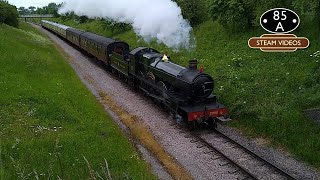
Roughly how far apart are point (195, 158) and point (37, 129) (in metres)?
5.93

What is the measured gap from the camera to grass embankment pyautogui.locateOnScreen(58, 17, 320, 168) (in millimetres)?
13336

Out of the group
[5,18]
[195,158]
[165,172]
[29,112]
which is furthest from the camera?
[5,18]

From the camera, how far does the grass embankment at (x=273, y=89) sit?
13.3 meters

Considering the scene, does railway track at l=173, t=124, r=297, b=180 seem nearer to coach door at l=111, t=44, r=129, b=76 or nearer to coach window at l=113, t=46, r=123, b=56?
coach door at l=111, t=44, r=129, b=76

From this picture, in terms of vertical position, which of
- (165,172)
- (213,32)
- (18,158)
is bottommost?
(165,172)

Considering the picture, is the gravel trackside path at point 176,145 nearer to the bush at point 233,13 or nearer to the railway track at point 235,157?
the railway track at point 235,157

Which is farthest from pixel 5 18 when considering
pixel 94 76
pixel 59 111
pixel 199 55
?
pixel 59 111

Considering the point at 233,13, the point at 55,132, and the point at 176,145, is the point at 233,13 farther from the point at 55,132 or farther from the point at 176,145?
the point at 55,132

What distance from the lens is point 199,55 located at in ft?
91.0

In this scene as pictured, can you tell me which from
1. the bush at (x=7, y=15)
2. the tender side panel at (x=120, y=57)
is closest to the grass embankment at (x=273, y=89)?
the tender side panel at (x=120, y=57)

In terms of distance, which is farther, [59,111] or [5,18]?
[5,18]

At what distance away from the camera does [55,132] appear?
1299 cm

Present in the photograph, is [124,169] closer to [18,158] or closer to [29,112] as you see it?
[18,158]

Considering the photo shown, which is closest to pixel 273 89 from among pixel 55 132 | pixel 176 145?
pixel 176 145
